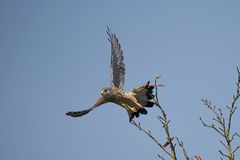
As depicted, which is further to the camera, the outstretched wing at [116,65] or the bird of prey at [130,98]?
the outstretched wing at [116,65]

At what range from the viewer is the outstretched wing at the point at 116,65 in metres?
8.04

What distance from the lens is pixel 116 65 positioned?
8.56 m

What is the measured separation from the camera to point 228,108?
16.9ft

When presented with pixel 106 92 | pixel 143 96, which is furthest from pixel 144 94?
pixel 106 92

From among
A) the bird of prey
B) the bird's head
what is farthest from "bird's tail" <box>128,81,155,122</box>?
the bird's head

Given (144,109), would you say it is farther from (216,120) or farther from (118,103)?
(216,120)

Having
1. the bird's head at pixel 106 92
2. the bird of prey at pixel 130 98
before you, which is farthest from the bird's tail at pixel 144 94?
the bird's head at pixel 106 92

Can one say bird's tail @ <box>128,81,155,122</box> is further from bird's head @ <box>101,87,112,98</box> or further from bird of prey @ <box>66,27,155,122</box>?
bird's head @ <box>101,87,112,98</box>

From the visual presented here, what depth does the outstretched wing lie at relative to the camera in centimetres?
804

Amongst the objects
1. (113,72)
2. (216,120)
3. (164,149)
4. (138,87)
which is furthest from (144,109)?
(164,149)

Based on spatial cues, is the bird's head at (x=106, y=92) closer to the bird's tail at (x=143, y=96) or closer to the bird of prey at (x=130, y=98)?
the bird of prey at (x=130, y=98)

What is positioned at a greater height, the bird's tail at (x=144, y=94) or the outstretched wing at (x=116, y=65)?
the outstretched wing at (x=116, y=65)

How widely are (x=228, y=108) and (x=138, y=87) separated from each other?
7.80ft

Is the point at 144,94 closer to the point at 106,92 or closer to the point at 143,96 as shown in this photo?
the point at 143,96
